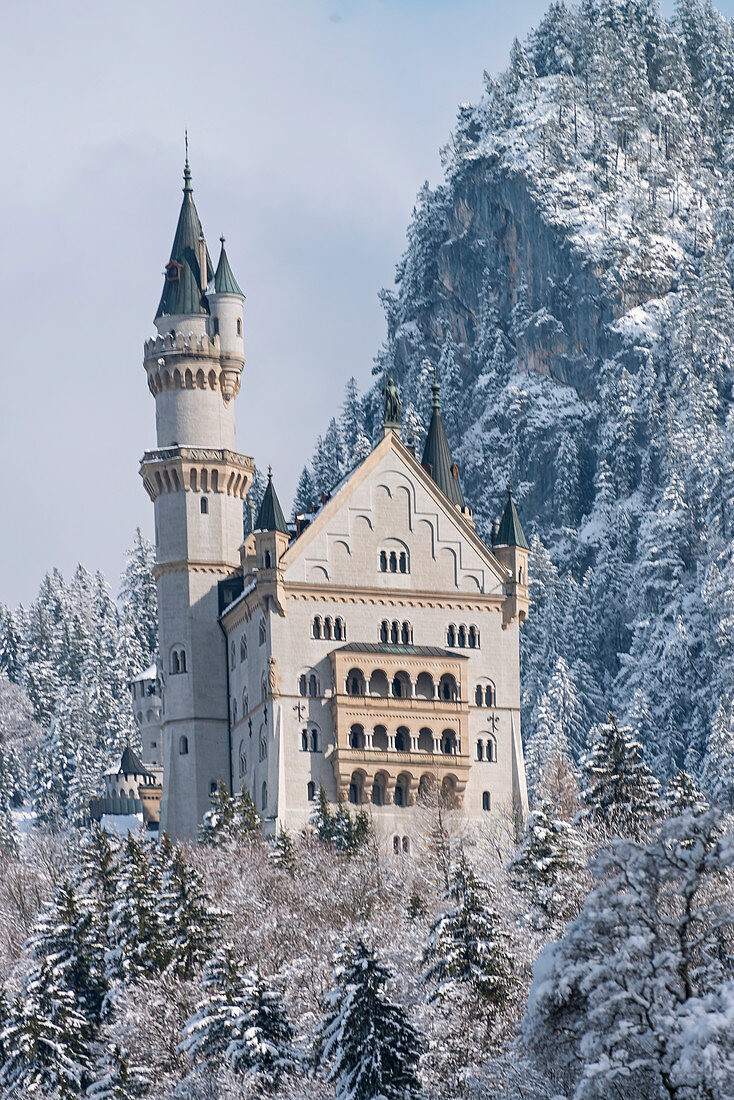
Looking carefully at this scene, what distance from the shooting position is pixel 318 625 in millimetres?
119688

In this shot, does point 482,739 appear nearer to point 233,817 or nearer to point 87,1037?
point 233,817

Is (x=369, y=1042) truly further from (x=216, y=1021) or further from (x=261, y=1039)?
(x=216, y=1021)

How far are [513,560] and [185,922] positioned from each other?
43.4m

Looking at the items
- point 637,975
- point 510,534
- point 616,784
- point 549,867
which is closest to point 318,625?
point 510,534

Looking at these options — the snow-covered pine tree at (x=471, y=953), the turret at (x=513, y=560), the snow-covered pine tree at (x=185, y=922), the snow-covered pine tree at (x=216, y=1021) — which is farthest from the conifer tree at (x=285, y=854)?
the snow-covered pine tree at (x=216, y=1021)

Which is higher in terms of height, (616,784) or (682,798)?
(616,784)

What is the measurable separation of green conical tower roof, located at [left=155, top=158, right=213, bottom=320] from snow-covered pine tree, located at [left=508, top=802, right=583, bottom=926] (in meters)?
50.8

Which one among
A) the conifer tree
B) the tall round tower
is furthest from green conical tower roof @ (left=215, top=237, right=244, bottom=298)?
the conifer tree

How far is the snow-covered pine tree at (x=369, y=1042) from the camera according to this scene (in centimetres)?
6681

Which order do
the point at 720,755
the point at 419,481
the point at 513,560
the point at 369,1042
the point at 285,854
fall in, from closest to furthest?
the point at 369,1042 → the point at 285,854 → the point at 419,481 → the point at 513,560 → the point at 720,755

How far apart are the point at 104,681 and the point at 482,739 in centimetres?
7684

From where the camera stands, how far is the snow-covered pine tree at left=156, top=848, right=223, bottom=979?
83.2 m

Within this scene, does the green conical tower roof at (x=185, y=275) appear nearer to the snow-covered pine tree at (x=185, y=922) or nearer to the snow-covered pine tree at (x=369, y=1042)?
the snow-covered pine tree at (x=185, y=922)

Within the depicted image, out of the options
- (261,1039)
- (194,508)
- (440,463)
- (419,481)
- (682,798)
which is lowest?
(261,1039)
